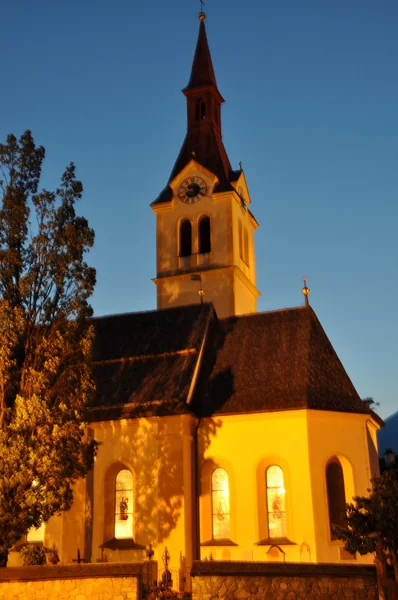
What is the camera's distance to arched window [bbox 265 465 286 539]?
25766mm

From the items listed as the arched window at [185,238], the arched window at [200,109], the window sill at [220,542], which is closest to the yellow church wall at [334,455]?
the window sill at [220,542]

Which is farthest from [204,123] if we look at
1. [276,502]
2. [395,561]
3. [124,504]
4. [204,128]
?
[395,561]

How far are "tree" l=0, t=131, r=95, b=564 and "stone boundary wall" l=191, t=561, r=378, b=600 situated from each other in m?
5.68

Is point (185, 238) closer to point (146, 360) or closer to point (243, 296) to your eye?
point (243, 296)

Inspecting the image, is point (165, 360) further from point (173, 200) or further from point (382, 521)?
point (173, 200)

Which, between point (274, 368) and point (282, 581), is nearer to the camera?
point (282, 581)

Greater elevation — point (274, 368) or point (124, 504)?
point (274, 368)

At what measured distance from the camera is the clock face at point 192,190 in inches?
1832

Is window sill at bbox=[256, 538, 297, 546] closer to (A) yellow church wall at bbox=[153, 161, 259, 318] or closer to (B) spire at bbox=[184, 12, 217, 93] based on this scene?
(A) yellow church wall at bbox=[153, 161, 259, 318]

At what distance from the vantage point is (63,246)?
78.6 feet

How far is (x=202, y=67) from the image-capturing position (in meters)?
52.2

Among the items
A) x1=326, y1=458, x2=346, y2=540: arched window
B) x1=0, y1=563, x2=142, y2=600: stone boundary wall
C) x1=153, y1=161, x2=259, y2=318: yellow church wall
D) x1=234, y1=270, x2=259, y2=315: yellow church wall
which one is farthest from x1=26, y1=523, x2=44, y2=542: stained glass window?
x1=234, y1=270, x2=259, y2=315: yellow church wall

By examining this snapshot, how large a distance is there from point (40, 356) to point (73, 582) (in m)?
7.41

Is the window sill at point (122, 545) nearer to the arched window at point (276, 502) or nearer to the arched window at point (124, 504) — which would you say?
the arched window at point (124, 504)
